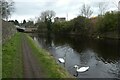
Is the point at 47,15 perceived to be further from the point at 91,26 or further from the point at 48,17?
the point at 91,26

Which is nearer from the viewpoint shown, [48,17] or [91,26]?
[91,26]

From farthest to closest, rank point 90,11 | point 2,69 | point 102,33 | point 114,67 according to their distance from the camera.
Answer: point 90,11 → point 102,33 → point 114,67 → point 2,69

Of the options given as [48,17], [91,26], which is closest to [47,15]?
[48,17]

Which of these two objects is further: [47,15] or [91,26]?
[47,15]

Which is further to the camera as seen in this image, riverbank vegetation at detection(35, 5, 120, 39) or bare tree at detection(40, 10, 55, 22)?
bare tree at detection(40, 10, 55, 22)

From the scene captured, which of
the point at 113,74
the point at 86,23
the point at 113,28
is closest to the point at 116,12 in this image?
the point at 113,28

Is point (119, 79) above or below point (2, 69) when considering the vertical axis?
below

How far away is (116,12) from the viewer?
81.0 m

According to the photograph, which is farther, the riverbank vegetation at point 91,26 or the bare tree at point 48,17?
the bare tree at point 48,17

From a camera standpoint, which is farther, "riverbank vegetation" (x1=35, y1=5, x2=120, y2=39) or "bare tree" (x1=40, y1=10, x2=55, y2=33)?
"bare tree" (x1=40, y1=10, x2=55, y2=33)

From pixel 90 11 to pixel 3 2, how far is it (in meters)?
57.2

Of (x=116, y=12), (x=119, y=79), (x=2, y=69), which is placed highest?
(x=116, y=12)

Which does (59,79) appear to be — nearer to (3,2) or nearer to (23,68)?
(23,68)

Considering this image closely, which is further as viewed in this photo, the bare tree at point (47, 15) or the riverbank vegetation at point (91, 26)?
the bare tree at point (47, 15)
